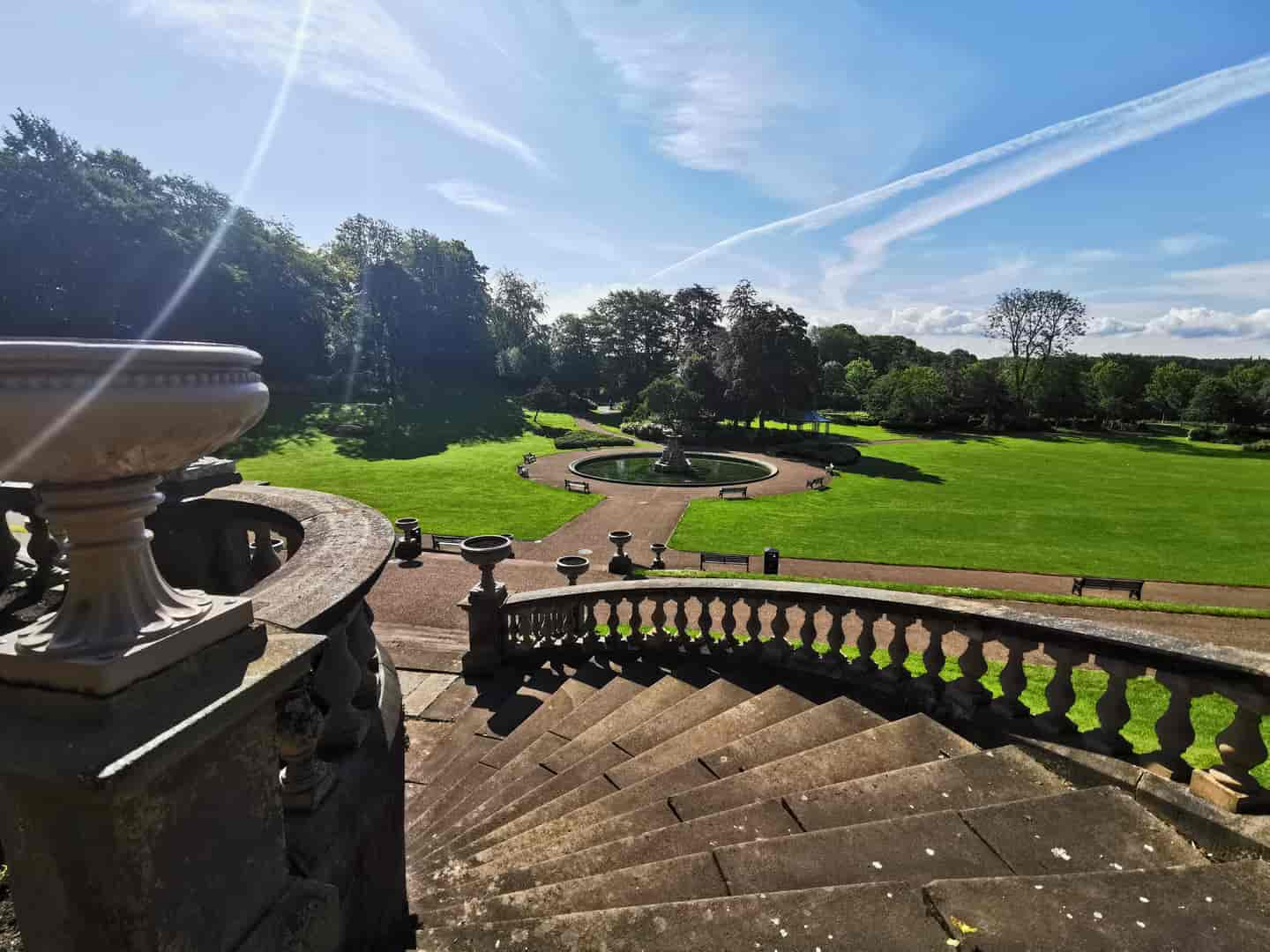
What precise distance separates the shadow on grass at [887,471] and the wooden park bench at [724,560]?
1971cm

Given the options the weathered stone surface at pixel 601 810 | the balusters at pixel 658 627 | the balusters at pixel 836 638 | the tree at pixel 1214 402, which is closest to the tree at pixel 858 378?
the tree at pixel 1214 402

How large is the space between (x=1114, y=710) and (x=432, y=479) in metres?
29.4

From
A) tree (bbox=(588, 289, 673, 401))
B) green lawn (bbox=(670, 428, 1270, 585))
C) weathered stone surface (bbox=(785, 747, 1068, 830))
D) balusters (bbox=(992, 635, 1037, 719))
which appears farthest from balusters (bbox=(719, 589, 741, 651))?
tree (bbox=(588, 289, 673, 401))

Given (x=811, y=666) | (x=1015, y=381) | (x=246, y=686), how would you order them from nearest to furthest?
(x=246, y=686) → (x=811, y=666) → (x=1015, y=381)

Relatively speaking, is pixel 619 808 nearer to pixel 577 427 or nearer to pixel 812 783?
pixel 812 783

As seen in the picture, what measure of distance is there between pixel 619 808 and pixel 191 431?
3.58 m

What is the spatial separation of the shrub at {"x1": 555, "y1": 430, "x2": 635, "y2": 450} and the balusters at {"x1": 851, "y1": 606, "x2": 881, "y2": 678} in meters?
40.2

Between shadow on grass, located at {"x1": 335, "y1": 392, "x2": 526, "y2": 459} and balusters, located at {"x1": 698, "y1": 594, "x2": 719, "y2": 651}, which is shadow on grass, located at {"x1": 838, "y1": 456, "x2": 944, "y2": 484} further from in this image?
balusters, located at {"x1": 698, "y1": 594, "x2": 719, "y2": 651}

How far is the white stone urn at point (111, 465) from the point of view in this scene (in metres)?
1.26

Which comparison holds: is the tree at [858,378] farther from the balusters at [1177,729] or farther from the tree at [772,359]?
the balusters at [1177,729]

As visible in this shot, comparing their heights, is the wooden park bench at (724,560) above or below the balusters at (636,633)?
below

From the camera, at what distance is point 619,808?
3.98 m

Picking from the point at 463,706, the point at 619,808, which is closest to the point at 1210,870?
the point at 619,808

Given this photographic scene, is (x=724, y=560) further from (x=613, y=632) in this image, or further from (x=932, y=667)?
(x=932, y=667)
